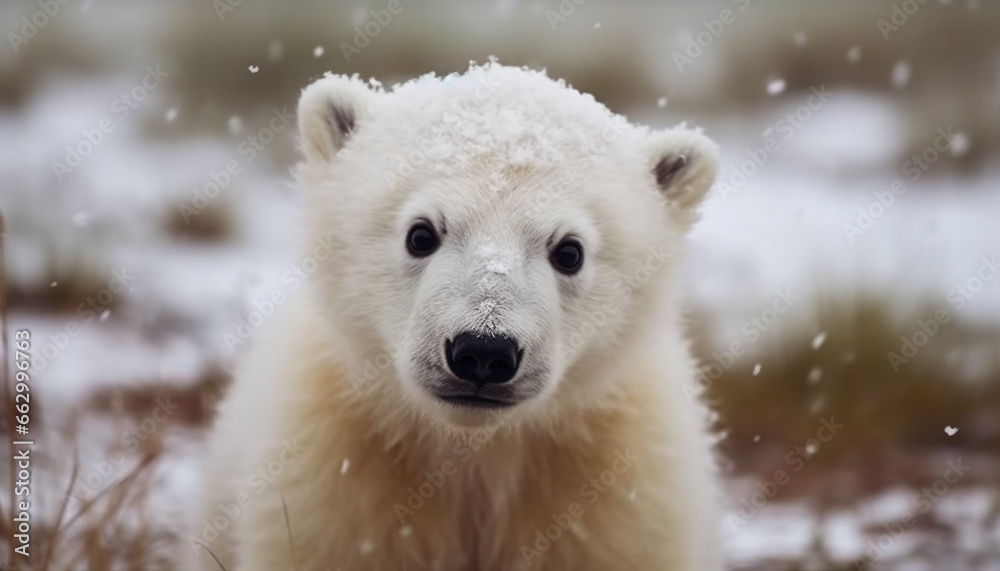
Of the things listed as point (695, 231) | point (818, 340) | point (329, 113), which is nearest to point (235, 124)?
point (818, 340)

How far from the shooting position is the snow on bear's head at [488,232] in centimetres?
265

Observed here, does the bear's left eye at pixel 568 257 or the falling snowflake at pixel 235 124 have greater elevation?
the falling snowflake at pixel 235 124

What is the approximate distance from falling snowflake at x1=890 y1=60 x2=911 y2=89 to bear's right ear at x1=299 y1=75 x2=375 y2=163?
360 inches

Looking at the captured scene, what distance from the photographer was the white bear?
280cm

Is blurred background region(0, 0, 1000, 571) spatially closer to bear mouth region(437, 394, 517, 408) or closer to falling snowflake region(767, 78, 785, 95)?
falling snowflake region(767, 78, 785, 95)

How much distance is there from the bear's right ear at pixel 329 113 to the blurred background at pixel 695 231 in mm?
274

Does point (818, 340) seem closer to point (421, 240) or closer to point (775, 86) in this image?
point (421, 240)

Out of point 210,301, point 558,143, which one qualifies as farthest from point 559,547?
point 210,301

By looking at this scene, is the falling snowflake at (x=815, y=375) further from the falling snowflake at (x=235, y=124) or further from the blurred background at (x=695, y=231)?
the falling snowflake at (x=235, y=124)

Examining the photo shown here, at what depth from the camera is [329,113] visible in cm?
325

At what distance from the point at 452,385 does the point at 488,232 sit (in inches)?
17.3

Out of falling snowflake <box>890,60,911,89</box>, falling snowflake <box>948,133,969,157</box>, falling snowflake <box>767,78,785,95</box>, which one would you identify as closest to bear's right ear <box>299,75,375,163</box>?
falling snowflake <box>948,133,969,157</box>

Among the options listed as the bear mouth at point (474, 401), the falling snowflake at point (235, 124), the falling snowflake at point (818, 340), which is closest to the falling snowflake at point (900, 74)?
the falling snowflake at point (818, 340)

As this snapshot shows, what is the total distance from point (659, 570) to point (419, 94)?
5.58ft
